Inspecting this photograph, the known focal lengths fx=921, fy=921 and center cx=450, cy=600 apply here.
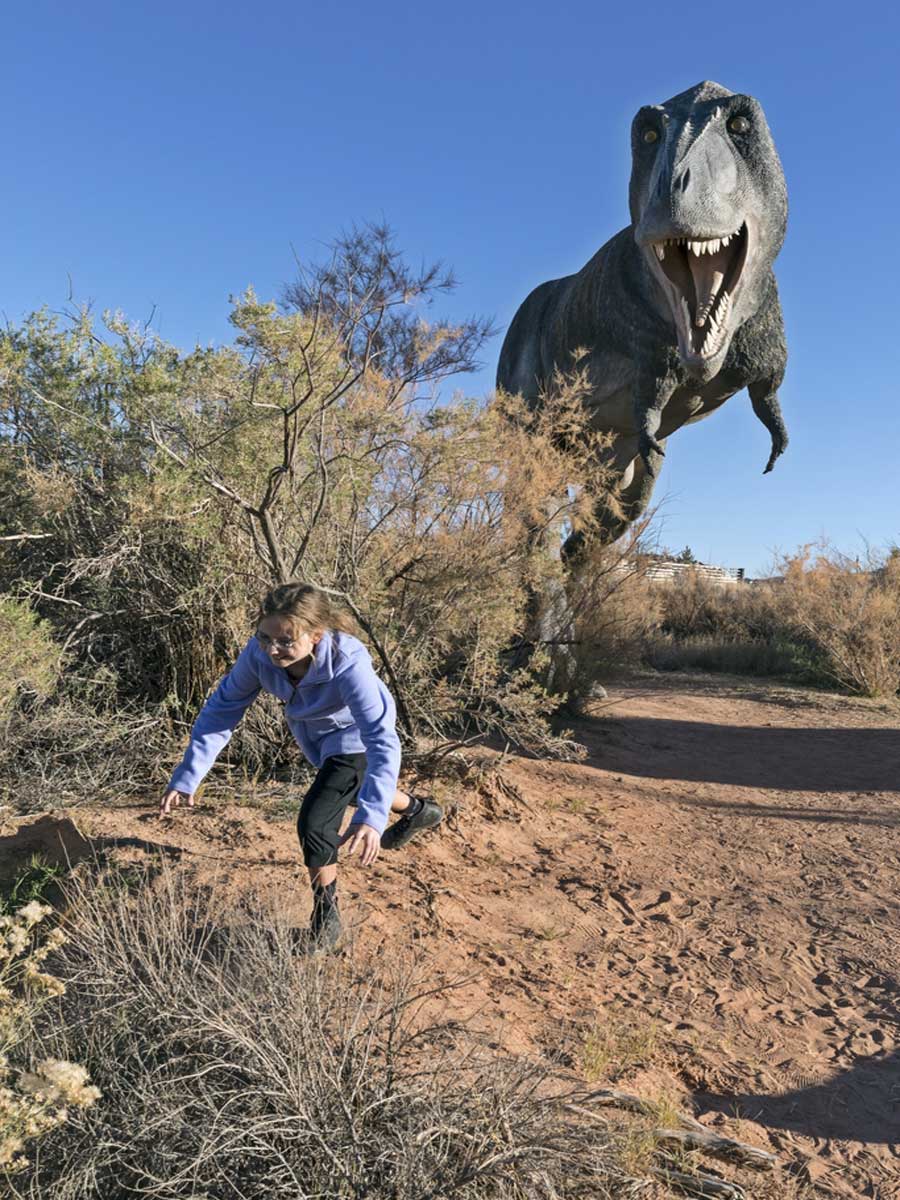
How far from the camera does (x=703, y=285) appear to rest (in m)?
4.89

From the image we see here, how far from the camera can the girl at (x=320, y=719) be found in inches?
114

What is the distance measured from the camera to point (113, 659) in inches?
197

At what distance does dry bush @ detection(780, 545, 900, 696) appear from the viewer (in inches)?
419

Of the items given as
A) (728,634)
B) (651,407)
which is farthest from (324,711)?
(728,634)

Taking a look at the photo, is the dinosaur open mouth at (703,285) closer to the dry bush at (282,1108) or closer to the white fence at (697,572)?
the dry bush at (282,1108)

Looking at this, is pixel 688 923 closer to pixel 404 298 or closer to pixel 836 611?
pixel 404 298

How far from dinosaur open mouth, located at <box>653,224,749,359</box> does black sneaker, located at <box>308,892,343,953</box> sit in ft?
11.5

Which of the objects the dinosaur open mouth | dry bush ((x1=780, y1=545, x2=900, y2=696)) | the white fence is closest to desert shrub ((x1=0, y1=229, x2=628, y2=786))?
the dinosaur open mouth

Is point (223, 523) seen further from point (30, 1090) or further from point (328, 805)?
point (30, 1090)

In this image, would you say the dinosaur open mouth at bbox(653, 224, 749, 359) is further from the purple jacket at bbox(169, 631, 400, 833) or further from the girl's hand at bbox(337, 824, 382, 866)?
the girl's hand at bbox(337, 824, 382, 866)

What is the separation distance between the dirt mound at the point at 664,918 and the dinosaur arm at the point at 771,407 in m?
2.37

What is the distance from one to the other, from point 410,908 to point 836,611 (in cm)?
909

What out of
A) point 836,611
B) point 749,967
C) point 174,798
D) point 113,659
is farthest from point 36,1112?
point 836,611

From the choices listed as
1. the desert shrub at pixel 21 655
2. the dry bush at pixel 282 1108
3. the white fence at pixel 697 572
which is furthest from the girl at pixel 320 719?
the white fence at pixel 697 572
